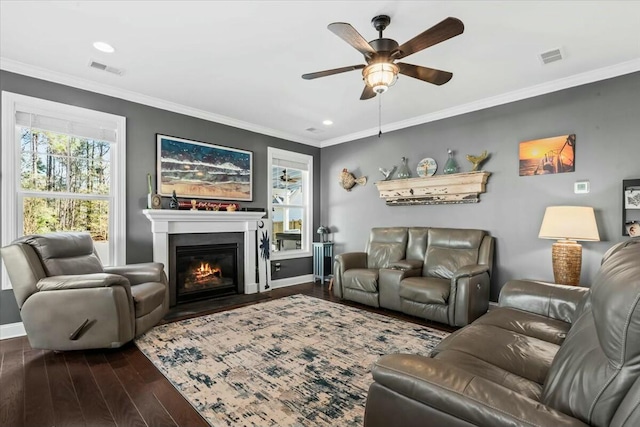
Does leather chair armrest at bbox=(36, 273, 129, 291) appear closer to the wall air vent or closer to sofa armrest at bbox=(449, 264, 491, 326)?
sofa armrest at bbox=(449, 264, 491, 326)

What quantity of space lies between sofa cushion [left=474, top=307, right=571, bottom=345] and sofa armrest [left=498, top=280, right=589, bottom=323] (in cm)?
7

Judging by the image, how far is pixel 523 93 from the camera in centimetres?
367

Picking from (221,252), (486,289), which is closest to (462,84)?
(486,289)

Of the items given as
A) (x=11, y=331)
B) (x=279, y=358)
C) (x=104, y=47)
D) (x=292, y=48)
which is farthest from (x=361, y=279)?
(x=11, y=331)

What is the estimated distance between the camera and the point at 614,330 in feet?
2.93

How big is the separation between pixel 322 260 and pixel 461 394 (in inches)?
184

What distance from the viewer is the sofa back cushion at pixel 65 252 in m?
2.78

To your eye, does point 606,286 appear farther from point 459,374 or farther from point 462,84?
point 462,84

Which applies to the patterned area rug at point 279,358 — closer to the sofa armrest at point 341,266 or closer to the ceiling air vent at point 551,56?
the sofa armrest at point 341,266

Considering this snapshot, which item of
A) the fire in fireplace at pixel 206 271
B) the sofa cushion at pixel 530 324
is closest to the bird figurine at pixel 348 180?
the fire in fireplace at pixel 206 271

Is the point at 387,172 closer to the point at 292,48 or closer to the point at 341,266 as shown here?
the point at 341,266

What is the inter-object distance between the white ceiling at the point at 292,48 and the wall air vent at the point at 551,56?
61 millimetres

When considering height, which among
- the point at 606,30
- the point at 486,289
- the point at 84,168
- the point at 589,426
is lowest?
the point at 486,289

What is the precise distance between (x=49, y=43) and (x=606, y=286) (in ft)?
13.7
